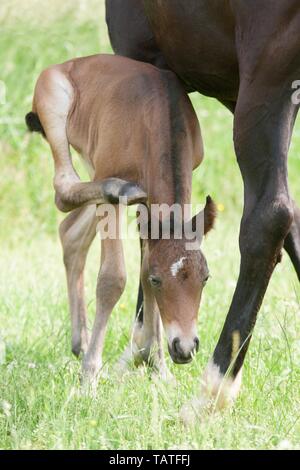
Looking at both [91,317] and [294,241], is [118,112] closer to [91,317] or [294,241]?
[294,241]

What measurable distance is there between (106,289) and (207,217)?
0.67 metres

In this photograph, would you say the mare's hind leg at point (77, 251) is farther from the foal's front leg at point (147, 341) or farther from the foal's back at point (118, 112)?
the foal's back at point (118, 112)

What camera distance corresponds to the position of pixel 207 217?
4336mm

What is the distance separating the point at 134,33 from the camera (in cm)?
490

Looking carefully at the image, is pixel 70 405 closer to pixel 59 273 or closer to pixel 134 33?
pixel 134 33

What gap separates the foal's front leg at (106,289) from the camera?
474cm

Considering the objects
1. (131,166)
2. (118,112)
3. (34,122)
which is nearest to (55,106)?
(34,122)

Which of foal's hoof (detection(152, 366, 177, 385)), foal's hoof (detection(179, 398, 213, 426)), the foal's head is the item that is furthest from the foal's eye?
foal's hoof (detection(179, 398, 213, 426))

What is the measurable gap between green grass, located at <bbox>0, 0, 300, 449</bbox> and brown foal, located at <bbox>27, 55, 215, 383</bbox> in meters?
0.21

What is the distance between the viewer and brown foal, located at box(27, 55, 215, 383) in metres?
4.14

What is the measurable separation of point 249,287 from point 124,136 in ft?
3.16

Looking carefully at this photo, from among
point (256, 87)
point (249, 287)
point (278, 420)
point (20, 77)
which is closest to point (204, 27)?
point (256, 87)

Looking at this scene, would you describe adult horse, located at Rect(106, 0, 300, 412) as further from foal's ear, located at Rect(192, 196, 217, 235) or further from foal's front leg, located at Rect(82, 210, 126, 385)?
foal's front leg, located at Rect(82, 210, 126, 385)

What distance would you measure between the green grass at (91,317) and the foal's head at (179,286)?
23cm
